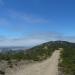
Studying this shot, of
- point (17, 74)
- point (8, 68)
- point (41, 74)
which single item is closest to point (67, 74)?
point (41, 74)

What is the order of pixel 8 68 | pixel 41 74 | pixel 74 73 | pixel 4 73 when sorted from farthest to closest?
pixel 8 68 < pixel 4 73 < pixel 41 74 < pixel 74 73

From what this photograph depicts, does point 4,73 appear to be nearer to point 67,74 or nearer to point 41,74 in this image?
point 41,74

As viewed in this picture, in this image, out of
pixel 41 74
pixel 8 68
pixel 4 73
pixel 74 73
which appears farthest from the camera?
pixel 8 68

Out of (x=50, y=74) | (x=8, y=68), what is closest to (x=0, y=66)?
(x=8, y=68)

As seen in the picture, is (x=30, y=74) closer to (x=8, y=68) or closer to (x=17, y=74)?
(x=17, y=74)

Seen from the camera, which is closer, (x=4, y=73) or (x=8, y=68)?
(x=4, y=73)

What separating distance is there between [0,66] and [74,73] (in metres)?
17.6

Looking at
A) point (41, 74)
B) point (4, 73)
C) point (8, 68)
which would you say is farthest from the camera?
point (8, 68)

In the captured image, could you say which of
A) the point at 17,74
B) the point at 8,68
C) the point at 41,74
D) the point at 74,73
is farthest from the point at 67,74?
the point at 8,68

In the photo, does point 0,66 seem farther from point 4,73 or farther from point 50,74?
point 50,74

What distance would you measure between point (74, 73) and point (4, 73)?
12.5m

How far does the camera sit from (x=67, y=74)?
40656 millimetres

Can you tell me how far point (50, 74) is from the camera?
4231 cm

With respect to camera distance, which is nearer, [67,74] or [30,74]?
[67,74]
